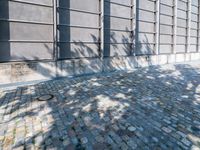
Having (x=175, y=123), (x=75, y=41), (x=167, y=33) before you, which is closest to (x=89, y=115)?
(x=175, y=123)

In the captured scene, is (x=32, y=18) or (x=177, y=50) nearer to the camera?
(x=32, y=18)

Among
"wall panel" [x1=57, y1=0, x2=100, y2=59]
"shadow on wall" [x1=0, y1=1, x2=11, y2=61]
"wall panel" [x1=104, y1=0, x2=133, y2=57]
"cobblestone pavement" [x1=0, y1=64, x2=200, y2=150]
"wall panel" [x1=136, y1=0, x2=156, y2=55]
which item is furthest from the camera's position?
"wall panel" [x1=136, y1=0, x2=156, y2=55]

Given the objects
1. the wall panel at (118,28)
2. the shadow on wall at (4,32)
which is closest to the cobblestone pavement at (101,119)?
the shadow on wall at (4,32)

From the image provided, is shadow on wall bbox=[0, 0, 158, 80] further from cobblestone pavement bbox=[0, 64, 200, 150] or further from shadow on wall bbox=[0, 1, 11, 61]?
cobblestone pavement bbox=[0, 64, 200, 150]

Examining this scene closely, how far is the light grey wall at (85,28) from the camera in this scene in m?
7.11

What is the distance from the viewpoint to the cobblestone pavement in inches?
120

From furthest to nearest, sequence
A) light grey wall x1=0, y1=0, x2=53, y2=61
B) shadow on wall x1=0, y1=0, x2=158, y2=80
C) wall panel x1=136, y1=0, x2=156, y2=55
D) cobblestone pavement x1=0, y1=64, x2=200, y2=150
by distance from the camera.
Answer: wall panel x1=136, y1=0, x2=156, y2=55, shadow on wall x1=0, y1=0, x2=158, y2=80, light grey wall x1=0, y1=0, x2=53, y2=61, cobblestone pavement x1=0, y1=64, x2=200, y2=150

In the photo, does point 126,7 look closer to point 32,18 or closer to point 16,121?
point 32,18

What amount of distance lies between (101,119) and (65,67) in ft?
16.6

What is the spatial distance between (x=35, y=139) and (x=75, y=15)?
699 cm

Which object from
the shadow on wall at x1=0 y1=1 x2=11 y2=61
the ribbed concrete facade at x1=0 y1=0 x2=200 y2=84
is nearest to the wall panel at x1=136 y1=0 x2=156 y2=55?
the ribbed concrete facade at x1=0 y1=0 x2=200 y2=84

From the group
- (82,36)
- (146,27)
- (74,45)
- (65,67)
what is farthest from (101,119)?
(146,27)

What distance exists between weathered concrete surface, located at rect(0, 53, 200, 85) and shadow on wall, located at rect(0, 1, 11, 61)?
42cm

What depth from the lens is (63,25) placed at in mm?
8281
